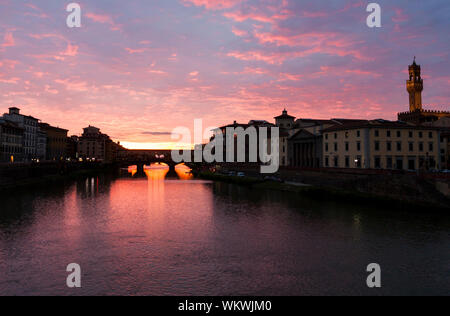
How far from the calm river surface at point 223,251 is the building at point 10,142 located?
6228 cm

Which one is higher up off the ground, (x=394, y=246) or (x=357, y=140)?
(x=357, y=140)

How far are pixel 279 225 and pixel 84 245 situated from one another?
67.8 ft

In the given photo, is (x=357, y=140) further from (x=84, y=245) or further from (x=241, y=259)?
(x=84, y=245)

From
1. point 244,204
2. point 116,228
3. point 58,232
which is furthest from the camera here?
point 244,204

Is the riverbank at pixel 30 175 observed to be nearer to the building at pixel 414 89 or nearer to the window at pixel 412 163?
the window at pixel 412 163

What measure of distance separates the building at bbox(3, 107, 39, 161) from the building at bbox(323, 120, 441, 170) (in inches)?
4339

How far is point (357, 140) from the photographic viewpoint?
75.4m

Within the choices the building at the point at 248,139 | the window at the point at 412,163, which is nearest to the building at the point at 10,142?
the building at the point at 248,139

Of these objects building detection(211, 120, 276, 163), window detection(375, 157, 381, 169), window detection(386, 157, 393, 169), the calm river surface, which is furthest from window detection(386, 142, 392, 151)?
building detection(211, 120, 276, 163)

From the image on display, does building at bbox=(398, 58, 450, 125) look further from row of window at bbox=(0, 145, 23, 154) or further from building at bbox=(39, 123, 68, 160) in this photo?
building at bbox=(39, 123, 68, 160)

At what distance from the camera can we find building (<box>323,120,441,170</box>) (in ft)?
239

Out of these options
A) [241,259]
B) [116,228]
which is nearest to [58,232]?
[116,228]

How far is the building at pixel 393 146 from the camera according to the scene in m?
72.9

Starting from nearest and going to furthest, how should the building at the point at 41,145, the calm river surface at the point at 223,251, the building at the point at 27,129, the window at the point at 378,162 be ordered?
the calm river surface at the point at 223,251 → the window at the point at 378,162 → the building at the point at 27,129 → the building at the point at 41,145
